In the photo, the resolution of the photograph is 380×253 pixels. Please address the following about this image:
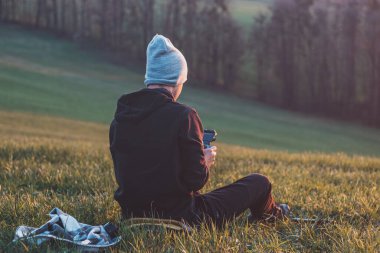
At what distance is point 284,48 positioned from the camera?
56.0 metres

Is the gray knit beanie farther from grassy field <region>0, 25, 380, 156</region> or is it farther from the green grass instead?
the green grass

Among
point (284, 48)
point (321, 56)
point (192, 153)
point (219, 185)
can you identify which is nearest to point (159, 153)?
point (192, 153)

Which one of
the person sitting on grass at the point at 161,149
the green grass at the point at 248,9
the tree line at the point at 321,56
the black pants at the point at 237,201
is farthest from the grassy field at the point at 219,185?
the green grass at the point at 248,9

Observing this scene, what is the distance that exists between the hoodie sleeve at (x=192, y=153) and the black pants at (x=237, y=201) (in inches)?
11.2

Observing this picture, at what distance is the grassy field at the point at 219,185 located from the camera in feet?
12.2

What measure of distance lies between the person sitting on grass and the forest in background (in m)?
45.5

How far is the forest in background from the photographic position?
51062 millimetres

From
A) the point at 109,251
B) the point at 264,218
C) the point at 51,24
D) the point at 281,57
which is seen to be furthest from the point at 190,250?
the point at 51,24

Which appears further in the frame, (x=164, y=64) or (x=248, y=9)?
(x=248, y=9)

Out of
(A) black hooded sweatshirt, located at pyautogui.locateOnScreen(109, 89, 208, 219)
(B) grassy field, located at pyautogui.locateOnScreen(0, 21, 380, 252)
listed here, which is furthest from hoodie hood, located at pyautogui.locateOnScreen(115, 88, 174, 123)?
(B) grassy field, located at pyautogui.locateOnScreen(0, 21, 380, 252)

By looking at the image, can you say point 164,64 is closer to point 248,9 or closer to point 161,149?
point 161,149

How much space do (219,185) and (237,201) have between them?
6.62ft

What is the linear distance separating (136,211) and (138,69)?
2154 inches

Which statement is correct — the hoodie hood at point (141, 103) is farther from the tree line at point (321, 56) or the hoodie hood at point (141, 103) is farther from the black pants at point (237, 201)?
the tree line at point (321, 56)
